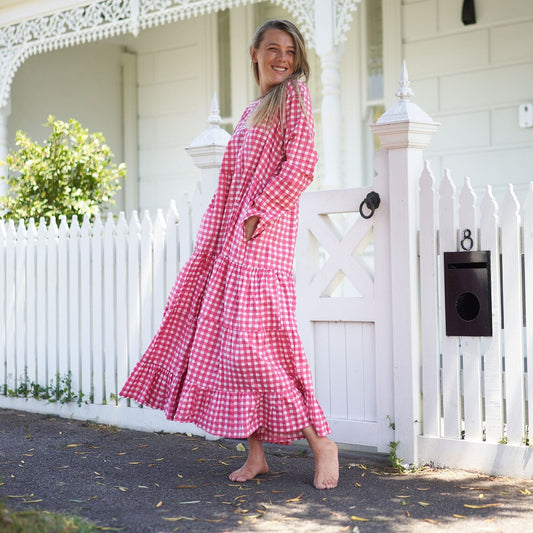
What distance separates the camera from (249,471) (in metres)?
3.58

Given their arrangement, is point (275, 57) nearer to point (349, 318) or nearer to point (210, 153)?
point (210, 153)

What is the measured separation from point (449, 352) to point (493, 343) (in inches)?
8.0

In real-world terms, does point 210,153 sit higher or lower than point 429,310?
higher

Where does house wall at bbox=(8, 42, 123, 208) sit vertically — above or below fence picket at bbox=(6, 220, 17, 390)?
above

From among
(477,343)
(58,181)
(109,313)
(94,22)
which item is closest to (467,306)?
(477,343)

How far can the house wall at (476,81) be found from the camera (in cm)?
709

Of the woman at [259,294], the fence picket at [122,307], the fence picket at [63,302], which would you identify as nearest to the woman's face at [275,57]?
the woman at [259,294]

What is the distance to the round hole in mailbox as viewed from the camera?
3.68m

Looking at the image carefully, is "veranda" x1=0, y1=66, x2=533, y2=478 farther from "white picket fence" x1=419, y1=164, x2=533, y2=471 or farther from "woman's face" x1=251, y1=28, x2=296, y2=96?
"woman's face" x1=251, y1=28, x2=296, y2=96

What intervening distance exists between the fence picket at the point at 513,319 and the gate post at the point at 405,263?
417 mm

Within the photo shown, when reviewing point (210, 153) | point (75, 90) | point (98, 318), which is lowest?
point (98, 318)

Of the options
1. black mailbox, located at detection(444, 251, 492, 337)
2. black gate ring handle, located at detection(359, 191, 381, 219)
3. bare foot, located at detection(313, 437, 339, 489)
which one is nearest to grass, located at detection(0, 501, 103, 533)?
bare foot, located at detection(313, 437, 339, 489)

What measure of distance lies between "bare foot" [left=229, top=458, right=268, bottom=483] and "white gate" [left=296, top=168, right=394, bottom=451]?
1.91ft

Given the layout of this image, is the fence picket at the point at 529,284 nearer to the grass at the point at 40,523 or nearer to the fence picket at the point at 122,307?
the grass at the point at 40,523
